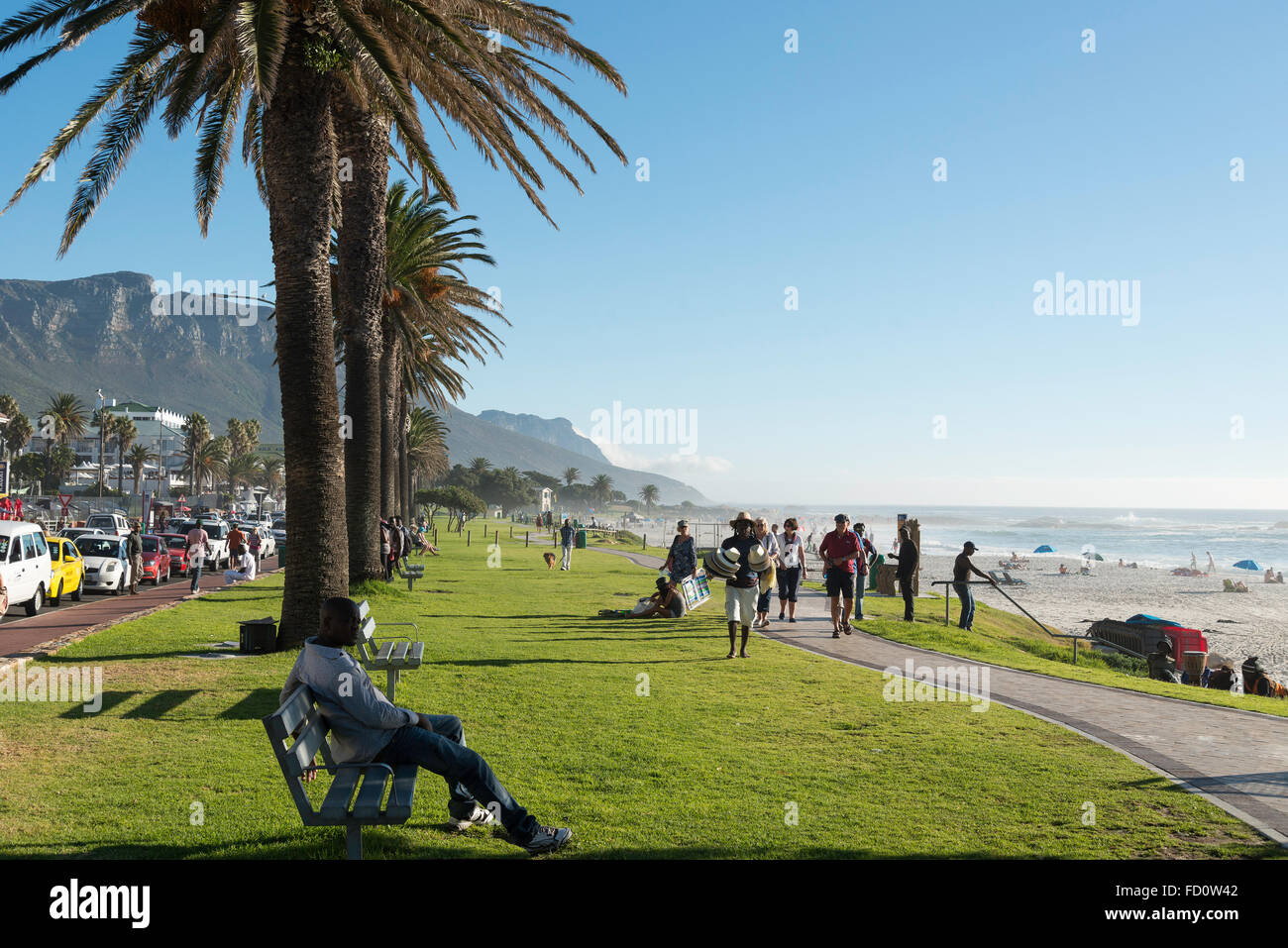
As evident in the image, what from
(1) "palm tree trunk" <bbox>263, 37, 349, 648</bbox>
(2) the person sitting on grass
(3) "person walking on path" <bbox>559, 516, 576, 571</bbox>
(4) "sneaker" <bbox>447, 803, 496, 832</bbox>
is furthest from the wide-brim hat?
(3) "person walking on path" <bbox>559, 516, 576, 571</bbox>

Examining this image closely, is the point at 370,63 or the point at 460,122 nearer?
the point at 370,63

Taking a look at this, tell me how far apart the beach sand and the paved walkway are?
936cm

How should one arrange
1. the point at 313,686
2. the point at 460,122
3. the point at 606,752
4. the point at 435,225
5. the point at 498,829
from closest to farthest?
1. the point at 313,686
2. the point at 498,829
3. the point at 606,752
4. the point at 460,122
5. the point at 435,225

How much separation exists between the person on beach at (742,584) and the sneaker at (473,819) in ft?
23.6

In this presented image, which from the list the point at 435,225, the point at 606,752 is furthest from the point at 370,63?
the point at 435,225

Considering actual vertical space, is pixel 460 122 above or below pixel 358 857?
above

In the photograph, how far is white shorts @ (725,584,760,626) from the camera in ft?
40.8

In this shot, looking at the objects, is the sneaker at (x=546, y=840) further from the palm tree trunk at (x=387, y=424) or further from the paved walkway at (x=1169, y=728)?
the palm tree trunk at (x=387, y=424)

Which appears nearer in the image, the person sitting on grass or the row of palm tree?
the row of palm tree

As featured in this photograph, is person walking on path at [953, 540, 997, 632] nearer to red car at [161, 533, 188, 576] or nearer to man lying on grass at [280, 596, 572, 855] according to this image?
man lying on grass at [280, 596, 572, 855]

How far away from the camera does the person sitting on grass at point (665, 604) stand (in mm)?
17219

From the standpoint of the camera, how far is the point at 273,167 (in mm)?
12328
